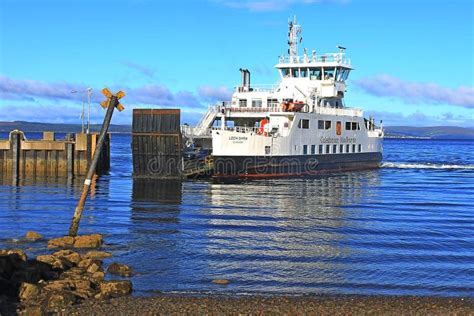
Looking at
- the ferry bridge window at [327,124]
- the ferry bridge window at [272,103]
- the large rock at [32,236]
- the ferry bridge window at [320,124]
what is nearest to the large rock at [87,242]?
the large rock at [32,236]

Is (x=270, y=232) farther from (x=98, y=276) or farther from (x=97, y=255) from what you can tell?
(x=98, y=276)

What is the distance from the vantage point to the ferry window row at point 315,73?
153ft

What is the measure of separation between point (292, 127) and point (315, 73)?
30.8 feet

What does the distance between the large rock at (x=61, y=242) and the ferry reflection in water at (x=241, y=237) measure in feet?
5.91

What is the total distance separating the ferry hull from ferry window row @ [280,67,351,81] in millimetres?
6310

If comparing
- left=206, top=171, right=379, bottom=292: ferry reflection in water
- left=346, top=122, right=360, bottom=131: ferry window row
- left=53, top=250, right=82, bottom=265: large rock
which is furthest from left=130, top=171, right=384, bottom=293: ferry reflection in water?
left=346, top=122, right=360, bottom=131: ferry window row

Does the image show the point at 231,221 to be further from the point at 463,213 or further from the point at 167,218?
the point at 463,213

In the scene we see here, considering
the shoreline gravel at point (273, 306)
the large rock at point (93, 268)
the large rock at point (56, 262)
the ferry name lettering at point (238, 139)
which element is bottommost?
the shoreline gravel at point (273, 306)

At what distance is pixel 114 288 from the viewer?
11641 mm

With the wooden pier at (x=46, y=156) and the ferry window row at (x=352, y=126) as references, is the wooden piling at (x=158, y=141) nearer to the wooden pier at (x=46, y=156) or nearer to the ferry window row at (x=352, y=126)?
the wooden pier at (x=46, y=156)

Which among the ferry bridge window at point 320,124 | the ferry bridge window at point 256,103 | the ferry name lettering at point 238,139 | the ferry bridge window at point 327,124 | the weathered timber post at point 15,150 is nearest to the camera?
the ferry name lettering at point 238,139

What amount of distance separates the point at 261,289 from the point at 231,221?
9.09 meters

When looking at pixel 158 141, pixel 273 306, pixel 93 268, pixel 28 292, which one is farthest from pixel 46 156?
pixel 273 306

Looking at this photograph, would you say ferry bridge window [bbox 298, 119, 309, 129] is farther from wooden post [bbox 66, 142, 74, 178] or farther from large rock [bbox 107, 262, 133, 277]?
large rock [bbox 107, 262, 133, 277]
